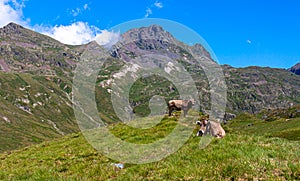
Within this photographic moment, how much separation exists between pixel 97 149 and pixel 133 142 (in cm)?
275

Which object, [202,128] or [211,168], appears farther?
[202,128]

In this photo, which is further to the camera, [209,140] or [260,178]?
[209,140]

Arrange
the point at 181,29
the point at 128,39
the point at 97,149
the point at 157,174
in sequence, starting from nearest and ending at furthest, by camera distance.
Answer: the point at 157,174 < the point at 181,29 < the point at 97,149 < the point at 128,39

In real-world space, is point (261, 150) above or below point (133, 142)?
below

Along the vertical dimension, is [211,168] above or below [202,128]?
below

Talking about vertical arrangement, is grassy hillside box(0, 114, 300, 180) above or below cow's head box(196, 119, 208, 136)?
below

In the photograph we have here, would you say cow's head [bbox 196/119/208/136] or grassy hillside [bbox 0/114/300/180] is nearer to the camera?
grassy hillside [bbox 0/114/300/180]

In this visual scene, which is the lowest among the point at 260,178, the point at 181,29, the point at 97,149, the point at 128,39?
the point at 260,178

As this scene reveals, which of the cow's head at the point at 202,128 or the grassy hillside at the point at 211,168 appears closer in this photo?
the grassy hillside at the point at 211,168

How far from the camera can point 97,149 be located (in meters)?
22.2

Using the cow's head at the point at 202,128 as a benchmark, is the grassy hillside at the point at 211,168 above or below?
below

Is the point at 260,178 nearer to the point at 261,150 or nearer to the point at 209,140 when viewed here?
the point at 261,150

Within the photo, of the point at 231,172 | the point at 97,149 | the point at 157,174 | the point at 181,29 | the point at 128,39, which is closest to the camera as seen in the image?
the point at 231,172

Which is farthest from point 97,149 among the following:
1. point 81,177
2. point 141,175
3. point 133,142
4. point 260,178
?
Answer: point 260,178
